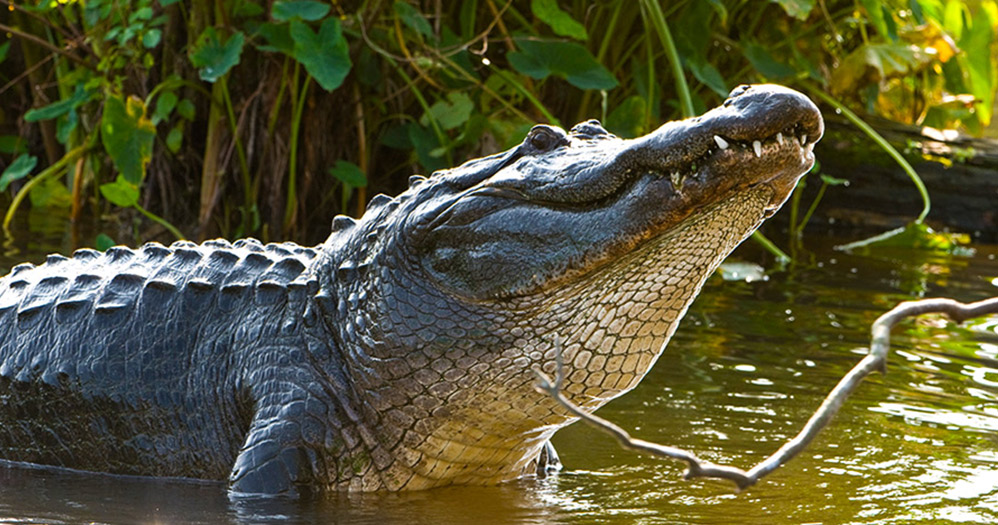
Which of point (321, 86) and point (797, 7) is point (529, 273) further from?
point (797, 7)

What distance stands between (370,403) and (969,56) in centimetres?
807

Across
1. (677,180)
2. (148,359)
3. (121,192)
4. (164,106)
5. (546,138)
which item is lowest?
(148,359)

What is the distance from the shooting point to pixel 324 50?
6547 millimetres

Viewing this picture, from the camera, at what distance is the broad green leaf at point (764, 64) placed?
8.04 meters

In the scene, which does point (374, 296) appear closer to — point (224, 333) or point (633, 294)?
point (224, 333)

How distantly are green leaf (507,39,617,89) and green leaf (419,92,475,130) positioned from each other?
1.13 feet

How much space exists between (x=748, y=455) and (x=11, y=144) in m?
6.64

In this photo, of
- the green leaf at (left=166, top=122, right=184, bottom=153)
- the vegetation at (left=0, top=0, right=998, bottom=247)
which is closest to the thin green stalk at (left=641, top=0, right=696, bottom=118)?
the vegetation at (left=0, top=0, right=998, bottom=247)

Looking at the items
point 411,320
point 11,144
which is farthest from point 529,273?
point 11,144

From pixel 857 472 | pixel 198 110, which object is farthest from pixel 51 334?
pixel 198 110

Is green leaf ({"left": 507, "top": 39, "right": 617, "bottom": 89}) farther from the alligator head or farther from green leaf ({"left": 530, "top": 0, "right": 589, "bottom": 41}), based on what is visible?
the alligator head

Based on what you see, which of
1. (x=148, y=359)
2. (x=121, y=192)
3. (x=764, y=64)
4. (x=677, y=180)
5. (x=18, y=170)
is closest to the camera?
(x=677, y=180)

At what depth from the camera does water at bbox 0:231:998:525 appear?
129 inches

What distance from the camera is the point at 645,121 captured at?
7305 millimetres
